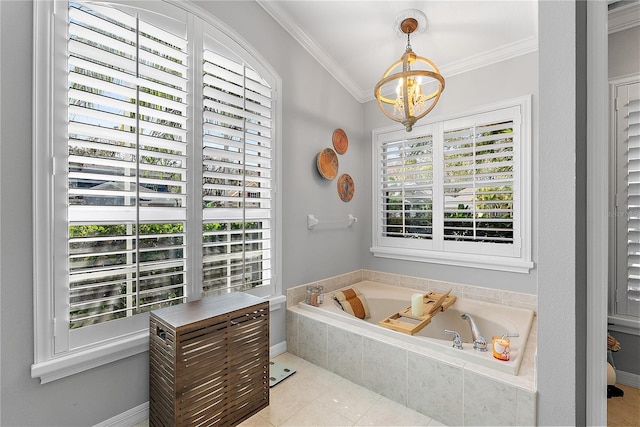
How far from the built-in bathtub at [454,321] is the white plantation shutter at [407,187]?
0.66m

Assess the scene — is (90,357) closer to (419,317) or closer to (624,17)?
(419,317)

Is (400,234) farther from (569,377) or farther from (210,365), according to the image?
(210,365)

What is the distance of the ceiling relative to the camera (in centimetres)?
222

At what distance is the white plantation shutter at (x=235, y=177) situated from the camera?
2.05 metres

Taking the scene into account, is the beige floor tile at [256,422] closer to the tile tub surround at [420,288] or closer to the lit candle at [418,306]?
the tile tub surround at [420,288]

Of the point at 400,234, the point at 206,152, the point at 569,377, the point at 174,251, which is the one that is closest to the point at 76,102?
the point at 206,152

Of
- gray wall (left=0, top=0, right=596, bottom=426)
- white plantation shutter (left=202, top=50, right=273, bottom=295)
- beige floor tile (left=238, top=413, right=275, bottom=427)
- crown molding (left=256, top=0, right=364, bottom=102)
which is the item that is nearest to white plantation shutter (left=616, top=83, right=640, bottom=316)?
gray wall (left=0, top=0, right=596, bottom=426)

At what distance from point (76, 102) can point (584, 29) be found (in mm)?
2281

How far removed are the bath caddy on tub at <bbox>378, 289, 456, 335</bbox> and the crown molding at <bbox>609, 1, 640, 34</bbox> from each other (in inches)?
70.4

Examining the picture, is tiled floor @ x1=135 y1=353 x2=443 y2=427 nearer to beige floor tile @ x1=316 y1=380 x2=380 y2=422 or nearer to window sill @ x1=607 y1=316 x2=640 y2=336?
beige floor tile @ x1=316 y1=380 x2=380 y2=422


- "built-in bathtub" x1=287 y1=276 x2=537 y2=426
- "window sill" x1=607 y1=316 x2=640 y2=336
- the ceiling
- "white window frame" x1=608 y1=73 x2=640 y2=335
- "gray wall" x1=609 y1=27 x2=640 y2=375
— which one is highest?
the ceiling

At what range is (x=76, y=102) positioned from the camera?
5.06 feet

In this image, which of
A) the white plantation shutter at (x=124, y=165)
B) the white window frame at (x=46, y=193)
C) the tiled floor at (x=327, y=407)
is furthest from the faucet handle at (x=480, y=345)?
the white window frame at (x=46, y=193)

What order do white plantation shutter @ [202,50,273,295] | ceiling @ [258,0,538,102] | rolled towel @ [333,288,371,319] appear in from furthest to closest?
rolled towel @ [333,288,371,319], ceiling @ [258,0,538,102], white plantation shutter @ [202,50,273,295]
